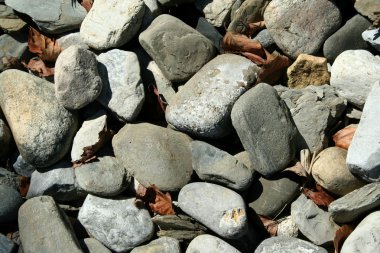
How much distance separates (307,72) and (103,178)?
0.81 meters

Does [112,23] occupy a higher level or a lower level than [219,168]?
higher

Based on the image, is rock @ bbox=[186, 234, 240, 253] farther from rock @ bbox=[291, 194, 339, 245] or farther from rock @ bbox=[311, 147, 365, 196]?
rock @ bbox=[311, 147, 365, 196]

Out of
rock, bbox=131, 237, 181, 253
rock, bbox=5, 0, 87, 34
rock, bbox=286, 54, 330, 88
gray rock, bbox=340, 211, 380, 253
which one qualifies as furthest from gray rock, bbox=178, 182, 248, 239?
rock, bbox=5, 0, 87, 34

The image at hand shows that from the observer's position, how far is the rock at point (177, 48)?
214cm

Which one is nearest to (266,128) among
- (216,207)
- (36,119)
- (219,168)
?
(219,168)

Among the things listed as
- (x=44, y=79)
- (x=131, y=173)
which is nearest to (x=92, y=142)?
(x=131, y=173)

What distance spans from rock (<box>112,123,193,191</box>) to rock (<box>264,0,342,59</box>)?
500 millimetres

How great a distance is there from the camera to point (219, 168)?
6.51 ft

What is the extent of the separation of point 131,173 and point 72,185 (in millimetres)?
233

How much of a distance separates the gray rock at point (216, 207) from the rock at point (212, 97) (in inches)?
7.9

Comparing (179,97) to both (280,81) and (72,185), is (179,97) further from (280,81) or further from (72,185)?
(72,185)

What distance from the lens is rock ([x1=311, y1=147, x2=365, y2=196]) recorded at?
1.92 m

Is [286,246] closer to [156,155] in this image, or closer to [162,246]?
[162,246]

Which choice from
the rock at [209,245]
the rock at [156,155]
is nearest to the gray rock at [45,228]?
the rock at [156,155]
